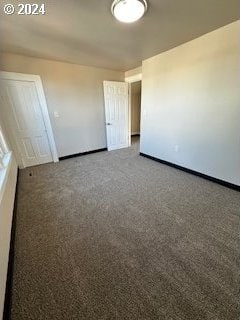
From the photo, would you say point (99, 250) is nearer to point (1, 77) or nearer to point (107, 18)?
point (107, 18)

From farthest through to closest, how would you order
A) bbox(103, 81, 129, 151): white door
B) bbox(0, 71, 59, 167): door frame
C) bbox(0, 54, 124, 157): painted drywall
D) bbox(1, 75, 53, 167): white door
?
1. bbox(103, 81, 129, 151): white door
2. bbox(0, 54, 124, 157): painted drywall
3. bbox(1, 75, 53, 167): white door
4. bbox(0, 71, 59, 167): door frame

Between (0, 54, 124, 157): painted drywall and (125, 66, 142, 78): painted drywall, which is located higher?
(125, 66, 142, 78): painted drywall

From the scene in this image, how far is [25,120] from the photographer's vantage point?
3.34 metres

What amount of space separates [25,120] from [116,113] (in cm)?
238

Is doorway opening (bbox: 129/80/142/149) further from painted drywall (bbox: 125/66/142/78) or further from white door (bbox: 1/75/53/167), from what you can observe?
white door (bbox: 1/75/53/167)

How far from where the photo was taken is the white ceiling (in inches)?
65.0

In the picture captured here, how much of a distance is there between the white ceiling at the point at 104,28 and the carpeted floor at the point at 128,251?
2.33 metres

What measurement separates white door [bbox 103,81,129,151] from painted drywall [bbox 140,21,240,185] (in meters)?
1.07

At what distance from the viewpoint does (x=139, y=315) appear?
A: 1018mm

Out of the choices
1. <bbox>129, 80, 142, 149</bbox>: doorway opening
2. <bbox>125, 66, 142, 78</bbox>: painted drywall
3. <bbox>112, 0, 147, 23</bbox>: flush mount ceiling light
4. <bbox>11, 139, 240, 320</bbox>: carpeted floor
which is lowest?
<bbox>11, 139, 240, 320</bbox>: carpeted floor

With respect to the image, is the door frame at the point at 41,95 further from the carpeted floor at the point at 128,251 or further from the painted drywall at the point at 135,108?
the painted drywall at the point at 135,108

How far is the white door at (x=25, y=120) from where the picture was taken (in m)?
3.10

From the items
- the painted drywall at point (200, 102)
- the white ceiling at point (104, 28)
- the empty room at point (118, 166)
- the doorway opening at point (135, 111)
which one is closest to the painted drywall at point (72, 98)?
the empty room at point (118, 166)

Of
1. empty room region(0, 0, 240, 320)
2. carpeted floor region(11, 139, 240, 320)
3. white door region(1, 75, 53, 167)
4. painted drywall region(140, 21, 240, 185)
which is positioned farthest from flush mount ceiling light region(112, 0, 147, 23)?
white door region(1, 75, 53, 167)
